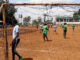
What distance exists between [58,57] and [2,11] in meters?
3.23

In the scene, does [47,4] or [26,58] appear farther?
[26,58]

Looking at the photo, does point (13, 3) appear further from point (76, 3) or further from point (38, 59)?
point (38, 59)

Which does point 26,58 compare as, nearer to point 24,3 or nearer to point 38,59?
point 38,59

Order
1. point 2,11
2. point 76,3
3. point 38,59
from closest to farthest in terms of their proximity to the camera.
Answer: point 76,3 < point 2,11 < point 38,59

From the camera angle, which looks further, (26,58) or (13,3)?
(26,58)

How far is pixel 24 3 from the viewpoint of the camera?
4535 mm

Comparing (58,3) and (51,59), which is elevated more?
(58,3)

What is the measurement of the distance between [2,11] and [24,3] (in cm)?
93

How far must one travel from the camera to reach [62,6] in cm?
487

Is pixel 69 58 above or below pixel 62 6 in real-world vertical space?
below

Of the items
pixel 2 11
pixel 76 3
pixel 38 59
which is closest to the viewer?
pixel 76 3

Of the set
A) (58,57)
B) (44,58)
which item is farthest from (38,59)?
(58,57)

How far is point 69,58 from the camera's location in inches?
229

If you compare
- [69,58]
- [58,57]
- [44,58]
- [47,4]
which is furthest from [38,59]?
[47,4]
